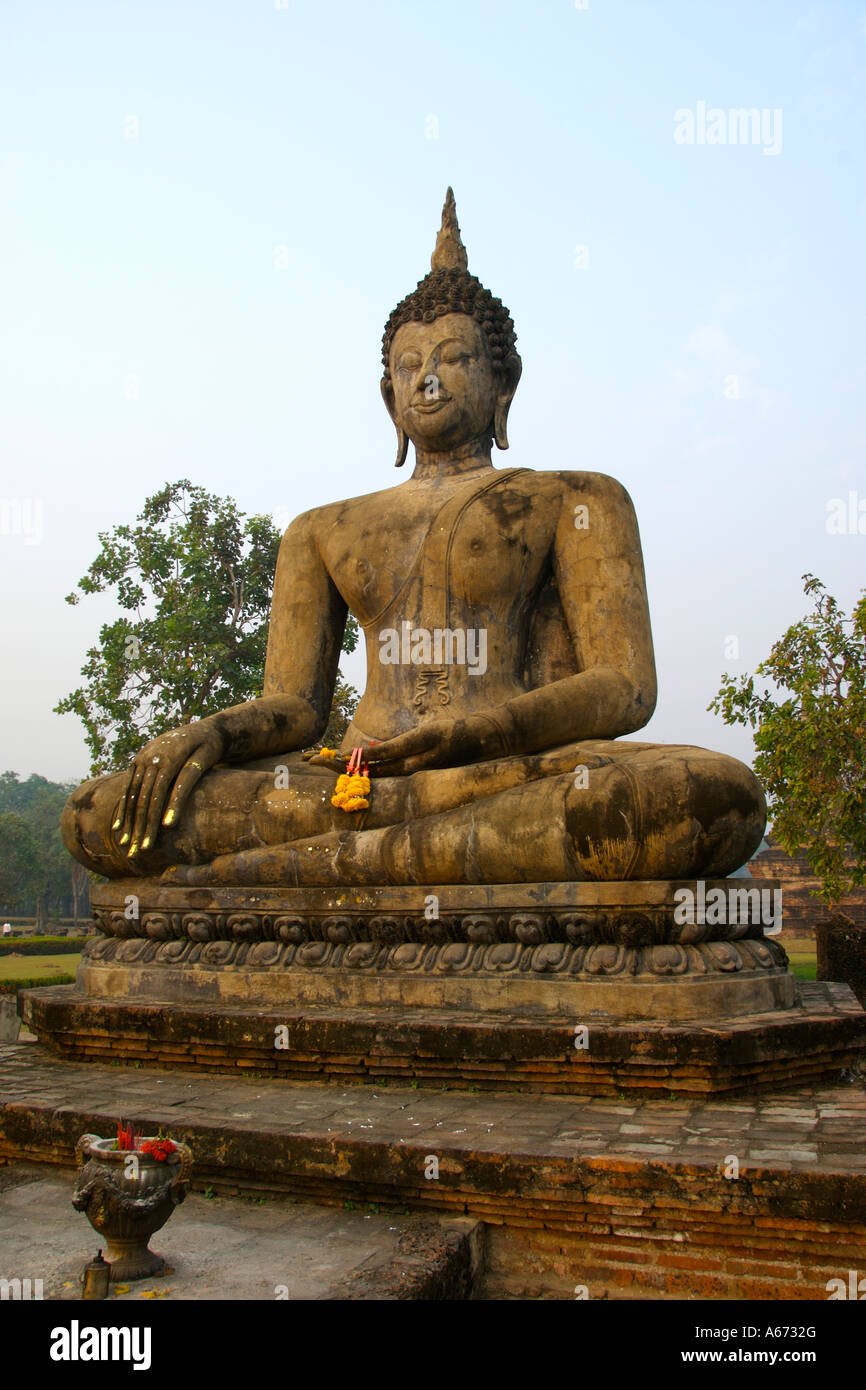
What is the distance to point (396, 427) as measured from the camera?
8.08 m

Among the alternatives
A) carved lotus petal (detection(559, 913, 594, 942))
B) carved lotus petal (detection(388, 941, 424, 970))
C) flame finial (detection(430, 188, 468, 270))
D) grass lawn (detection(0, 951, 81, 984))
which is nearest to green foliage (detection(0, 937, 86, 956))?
grass lawn (detection(0, 951, 81, 984))

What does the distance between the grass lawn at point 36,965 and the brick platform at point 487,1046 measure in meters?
14.7

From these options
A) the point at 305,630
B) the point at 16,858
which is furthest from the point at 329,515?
the point at 16,858

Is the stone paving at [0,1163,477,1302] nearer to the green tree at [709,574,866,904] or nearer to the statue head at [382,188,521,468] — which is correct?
the statue head at [382,188,521,468]

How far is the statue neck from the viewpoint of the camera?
757 cm

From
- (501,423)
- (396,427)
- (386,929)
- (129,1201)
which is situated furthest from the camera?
(396,427)

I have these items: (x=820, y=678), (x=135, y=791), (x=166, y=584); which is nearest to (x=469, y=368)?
(x=135, y=791)

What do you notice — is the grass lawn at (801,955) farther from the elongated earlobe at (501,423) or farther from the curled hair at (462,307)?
the curled hair at (462,307)

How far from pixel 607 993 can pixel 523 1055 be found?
0.47m

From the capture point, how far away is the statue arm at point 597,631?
602cm

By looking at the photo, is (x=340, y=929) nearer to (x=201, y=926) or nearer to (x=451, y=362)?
(x=201, y=926)

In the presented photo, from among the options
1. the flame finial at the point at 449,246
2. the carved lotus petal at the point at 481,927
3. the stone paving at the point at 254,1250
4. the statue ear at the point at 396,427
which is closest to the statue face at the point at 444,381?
the statue ear at the point at 396,427

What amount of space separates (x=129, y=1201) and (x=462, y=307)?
605 cm
